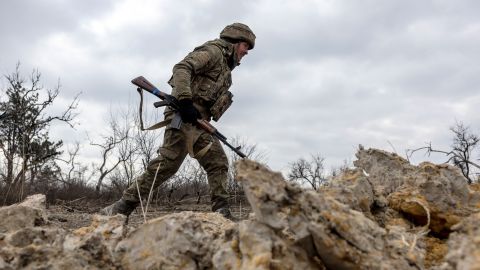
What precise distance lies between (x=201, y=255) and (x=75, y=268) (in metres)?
0.43

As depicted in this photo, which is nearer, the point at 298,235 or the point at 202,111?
the point at 298,235

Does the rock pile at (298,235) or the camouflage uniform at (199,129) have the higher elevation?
the camouflage uniform at (199,129)

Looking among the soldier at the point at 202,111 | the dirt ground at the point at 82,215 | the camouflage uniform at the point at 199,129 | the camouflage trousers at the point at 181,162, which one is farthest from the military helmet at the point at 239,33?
the dirt ground at the point at 82,215

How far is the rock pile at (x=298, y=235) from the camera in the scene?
1.26 meters

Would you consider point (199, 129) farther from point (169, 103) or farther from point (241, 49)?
point (241, 49)

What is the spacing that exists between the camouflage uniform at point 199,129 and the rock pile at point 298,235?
193 centimetres

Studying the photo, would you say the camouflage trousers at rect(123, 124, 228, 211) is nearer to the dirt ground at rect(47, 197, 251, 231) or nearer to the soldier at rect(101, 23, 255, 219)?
the soldier at rect(101, 23, 255, 219)

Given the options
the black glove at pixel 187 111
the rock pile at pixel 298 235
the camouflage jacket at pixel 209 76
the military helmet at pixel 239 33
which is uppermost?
the military helmet at pixel 239 33

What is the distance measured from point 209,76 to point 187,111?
0.54 metres

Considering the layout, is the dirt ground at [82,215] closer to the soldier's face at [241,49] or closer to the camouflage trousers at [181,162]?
the camouflage trousers at [181,162]

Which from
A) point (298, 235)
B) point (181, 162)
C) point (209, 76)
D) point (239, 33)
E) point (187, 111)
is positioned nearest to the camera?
point (298, 235)

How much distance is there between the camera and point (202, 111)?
4.33m

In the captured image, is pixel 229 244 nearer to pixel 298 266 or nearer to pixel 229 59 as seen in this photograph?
pixel 298 266

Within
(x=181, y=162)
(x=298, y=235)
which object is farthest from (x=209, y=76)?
(x=298, y=235)
